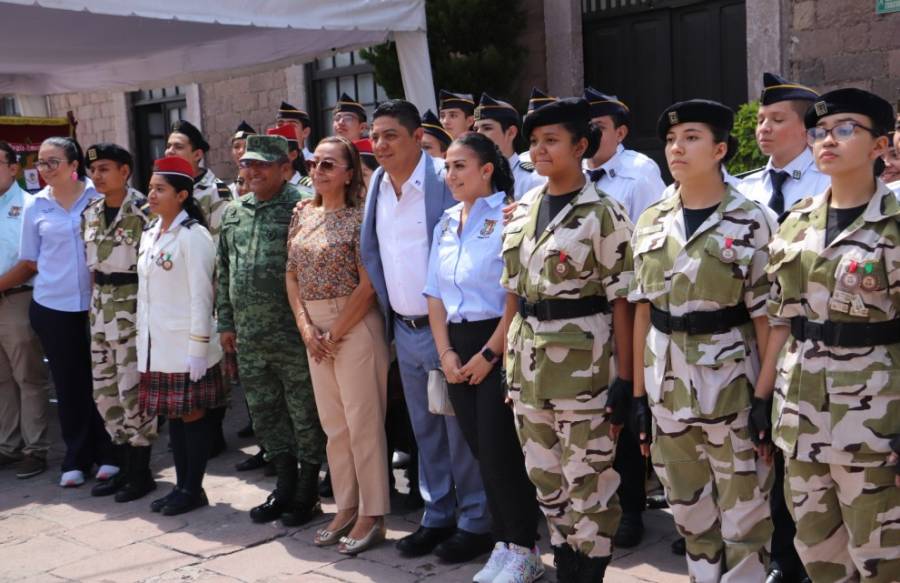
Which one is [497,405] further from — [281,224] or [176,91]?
[176,91]

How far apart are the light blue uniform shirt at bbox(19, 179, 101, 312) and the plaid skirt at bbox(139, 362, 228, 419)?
121 centimetres

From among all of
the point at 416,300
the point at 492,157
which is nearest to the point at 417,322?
the point at 416,300

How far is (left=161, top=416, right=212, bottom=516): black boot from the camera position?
18.4 ft

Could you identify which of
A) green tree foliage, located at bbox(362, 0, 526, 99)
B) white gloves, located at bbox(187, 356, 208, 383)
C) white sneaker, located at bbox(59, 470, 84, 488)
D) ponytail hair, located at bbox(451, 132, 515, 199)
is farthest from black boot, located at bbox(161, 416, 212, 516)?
green tree foliage, located at bbox(362, 0, 526, 99)

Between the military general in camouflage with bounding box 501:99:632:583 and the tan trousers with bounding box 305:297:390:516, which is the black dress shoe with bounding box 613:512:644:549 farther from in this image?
the tan trousers with bounding box 305:297:390:516

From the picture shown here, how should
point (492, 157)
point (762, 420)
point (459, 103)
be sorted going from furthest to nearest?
point (459, 103) → point (492, 157) → point (762, 420)

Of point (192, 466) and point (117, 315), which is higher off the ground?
point (117, 315)

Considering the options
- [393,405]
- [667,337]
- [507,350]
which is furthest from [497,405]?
[393,405]

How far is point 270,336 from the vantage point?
5.21m

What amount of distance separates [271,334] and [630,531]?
2.04m

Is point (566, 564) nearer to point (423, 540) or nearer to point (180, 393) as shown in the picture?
point (423, 540)

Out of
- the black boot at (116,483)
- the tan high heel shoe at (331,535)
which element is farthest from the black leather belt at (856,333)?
the black boot at (116,483)

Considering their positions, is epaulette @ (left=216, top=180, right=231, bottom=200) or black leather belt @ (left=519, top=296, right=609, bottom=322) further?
epaulette @ (left=216, top=180, right=231, bottom=200)

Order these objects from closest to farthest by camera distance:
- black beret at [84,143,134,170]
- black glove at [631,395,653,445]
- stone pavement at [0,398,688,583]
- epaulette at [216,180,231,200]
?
black glove at [631,395,653,445] → stone pavement at [0,398,688,583] → black beret at [84,143,134,170] → epaulette at [216,180,231,200]
